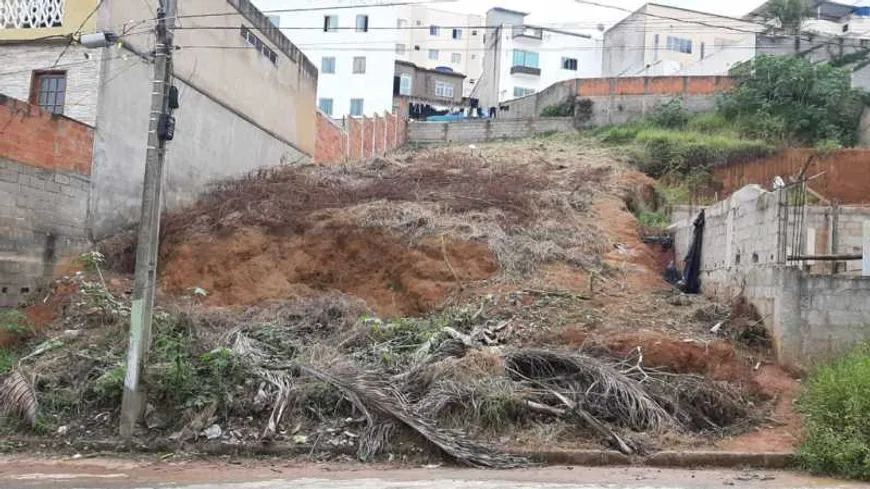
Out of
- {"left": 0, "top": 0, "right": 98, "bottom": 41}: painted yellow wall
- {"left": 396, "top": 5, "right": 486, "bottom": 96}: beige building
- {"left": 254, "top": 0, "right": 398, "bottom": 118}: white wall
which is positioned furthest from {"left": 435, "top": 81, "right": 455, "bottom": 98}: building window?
{"left": 0, "top": 0, "right": 98, "bottom": 41}: painted yellow wall

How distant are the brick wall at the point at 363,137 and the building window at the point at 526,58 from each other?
18.4 metres

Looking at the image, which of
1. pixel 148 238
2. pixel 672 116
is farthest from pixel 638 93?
pixel 148 238

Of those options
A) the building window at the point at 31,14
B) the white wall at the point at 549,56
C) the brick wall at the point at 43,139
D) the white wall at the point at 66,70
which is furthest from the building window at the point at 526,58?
the brick wall at the point at 43,139

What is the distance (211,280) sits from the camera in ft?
45.0

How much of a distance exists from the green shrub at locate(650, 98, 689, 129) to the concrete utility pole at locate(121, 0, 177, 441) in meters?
20.4

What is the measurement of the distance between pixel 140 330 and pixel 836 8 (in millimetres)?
45271

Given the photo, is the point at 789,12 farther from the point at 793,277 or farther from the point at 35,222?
the point at 35,222

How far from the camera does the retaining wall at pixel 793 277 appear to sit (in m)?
9.28

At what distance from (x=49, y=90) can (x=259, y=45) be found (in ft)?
24.6

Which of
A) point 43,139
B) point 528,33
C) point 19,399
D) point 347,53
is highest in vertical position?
point 528,33

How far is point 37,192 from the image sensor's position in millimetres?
12211

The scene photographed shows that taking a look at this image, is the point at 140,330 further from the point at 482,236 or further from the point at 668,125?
the point at 668,125

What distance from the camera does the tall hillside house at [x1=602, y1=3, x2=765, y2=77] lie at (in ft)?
124

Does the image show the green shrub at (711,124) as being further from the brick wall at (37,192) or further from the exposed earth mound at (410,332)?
the brick wall at (37,192)
